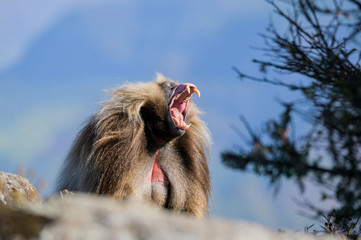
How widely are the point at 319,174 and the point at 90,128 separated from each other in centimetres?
384

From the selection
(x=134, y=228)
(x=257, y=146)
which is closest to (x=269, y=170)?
(x=257, y=146)

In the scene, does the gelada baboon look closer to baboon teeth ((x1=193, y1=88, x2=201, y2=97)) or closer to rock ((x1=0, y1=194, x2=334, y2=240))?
baboon teeth ((x1=193, y1=88, x2=201, y2=97))

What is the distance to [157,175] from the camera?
23.3ft

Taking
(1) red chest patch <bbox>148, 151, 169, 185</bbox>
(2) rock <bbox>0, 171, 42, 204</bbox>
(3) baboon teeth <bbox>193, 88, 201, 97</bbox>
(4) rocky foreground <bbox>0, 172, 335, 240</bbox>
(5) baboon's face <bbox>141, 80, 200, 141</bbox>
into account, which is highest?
(3) baboon teeth <bbox>193, 88, 201, 97</bbox>

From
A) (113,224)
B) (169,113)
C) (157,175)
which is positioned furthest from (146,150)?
(113,224)

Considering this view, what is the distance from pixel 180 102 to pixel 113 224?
445 centimetres

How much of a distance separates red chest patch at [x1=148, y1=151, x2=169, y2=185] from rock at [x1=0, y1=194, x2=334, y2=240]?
13.0ft

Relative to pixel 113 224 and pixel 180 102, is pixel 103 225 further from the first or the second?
pixel 180 102

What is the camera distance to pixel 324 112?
454 cm

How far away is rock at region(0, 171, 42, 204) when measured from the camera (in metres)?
5.16

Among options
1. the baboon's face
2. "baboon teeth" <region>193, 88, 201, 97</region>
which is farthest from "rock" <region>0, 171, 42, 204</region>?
"baboon teeth" <region>193, 88, 201, 97</region>

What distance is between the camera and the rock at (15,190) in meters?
5.16

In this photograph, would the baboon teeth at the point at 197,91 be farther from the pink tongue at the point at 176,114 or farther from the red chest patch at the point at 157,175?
the red chest patch at the point at 157,175

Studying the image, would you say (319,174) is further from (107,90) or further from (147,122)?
(107,90)
